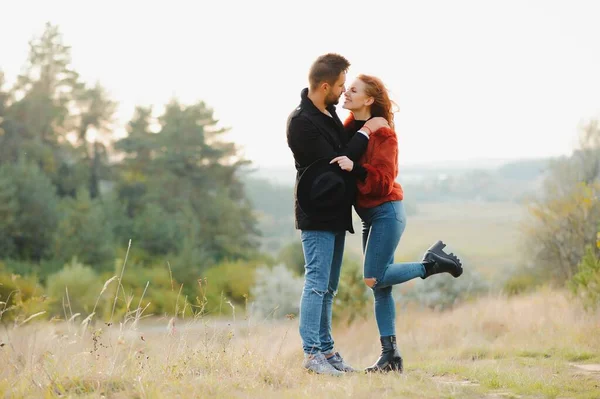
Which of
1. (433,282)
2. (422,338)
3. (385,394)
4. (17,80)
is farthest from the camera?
(17,80)

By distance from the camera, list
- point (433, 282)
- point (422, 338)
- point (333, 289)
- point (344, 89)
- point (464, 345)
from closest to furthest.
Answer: point (344, 89)
point (333, 289)
point (464, 345)
point (422, 338)
point (433, 282)

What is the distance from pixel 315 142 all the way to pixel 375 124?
43 cm

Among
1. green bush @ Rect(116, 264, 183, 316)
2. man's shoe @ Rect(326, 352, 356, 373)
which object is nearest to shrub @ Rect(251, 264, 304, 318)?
green bush @ Rect(116, 264, 183, 316)

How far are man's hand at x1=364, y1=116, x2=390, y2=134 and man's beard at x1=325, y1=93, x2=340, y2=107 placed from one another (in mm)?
258

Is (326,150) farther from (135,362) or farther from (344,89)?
(135,362)

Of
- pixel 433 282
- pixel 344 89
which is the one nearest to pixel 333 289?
pixel 344 89

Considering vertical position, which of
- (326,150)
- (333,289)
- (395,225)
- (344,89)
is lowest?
(333,289)

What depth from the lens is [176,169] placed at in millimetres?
27797

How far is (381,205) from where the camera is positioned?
5.07 metres

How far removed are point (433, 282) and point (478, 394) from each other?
940 cm

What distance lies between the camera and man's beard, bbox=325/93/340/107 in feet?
16.3

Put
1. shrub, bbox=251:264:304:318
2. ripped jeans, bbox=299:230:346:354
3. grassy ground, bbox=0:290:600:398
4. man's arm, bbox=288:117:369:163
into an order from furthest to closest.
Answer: shrub, bbox=251:264:304:318 < ripped jeans, bbox=299:230:346:354 < man's arm, bbox=288:117:369:163 < grassy ground, bbox=0:290:600:398

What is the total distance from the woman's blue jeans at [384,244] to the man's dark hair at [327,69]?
93cm

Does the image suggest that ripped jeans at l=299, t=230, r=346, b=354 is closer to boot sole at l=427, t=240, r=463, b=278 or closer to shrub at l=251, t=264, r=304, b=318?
boot sole at l=427, t=240, r=463, b=278
